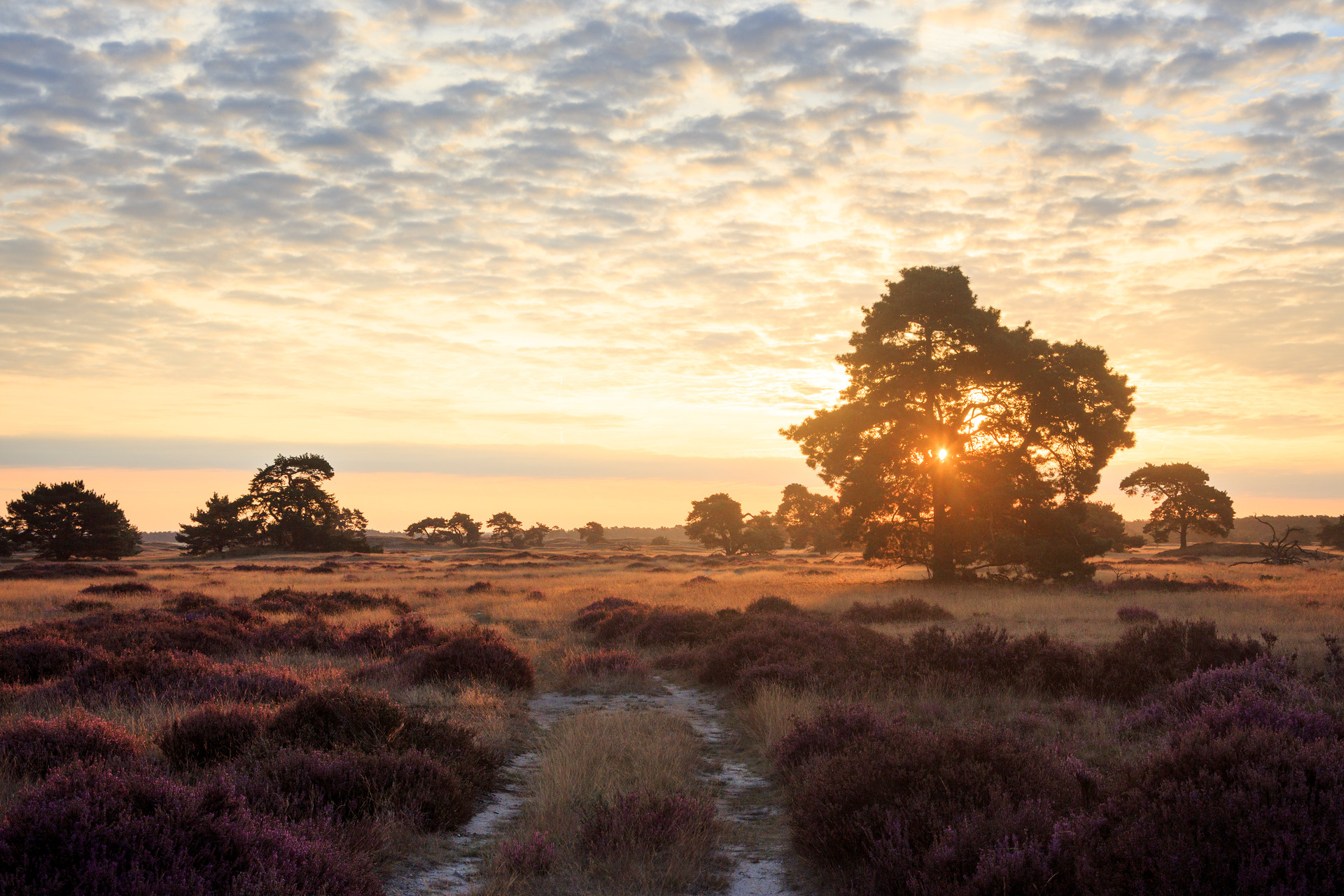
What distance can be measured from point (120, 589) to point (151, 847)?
2769 cm

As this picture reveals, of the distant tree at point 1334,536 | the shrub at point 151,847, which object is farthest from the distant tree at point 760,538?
the shrub at point 151,847

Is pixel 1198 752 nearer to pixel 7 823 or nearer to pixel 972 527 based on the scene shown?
pixel 7 823

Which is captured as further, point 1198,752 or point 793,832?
point 793,832

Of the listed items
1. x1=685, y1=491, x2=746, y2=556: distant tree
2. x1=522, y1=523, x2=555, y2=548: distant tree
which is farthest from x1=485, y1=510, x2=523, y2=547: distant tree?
x1=685, y1=491, x2=746, y2=556: distant tree

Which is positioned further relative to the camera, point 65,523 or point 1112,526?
point 1112,526

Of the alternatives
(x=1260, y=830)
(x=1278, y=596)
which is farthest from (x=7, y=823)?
(x=1278, y=596)

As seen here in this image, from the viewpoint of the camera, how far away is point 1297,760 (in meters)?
4.33

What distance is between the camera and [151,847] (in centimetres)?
405

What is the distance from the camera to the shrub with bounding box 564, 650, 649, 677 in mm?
13711

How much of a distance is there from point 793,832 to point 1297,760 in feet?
10.9

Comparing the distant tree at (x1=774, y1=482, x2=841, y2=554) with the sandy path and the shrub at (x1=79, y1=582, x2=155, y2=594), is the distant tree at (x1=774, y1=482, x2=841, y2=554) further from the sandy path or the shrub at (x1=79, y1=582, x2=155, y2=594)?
the sandy path

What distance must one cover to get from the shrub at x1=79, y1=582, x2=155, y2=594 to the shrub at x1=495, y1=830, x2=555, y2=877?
26.8 metres

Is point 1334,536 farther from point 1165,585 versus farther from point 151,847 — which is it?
point 151,847

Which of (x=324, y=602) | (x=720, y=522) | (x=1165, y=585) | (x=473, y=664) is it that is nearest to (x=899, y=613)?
(x=473, y=664)
